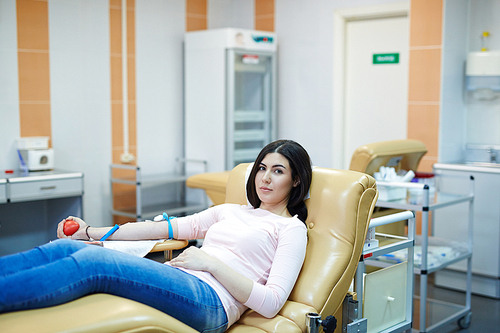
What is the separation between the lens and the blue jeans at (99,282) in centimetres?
143

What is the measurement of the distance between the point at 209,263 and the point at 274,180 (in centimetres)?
43

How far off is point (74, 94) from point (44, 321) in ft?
9.43

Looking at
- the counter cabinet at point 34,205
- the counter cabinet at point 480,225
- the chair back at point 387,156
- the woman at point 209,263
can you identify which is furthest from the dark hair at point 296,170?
the counter cabinet at point 34,205

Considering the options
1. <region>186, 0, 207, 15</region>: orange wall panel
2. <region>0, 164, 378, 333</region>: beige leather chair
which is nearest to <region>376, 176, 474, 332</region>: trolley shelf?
<region>0, 164, 378, 333</region>: beige leather chair

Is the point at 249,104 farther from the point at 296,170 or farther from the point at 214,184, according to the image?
the point at 296,170

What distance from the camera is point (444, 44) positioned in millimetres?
3557

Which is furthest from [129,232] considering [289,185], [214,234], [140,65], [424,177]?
[140,65]

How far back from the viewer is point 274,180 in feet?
6.43

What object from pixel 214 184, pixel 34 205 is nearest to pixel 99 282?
pixel 214 184

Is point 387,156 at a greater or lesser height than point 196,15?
lesser

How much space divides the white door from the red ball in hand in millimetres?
2899

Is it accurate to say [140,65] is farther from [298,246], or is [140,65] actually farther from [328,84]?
[298,246]

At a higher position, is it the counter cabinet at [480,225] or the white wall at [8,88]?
the white wall at [8,88]

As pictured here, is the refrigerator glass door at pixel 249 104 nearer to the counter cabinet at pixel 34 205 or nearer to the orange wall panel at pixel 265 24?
the orange wall panel at pixel 265 24
